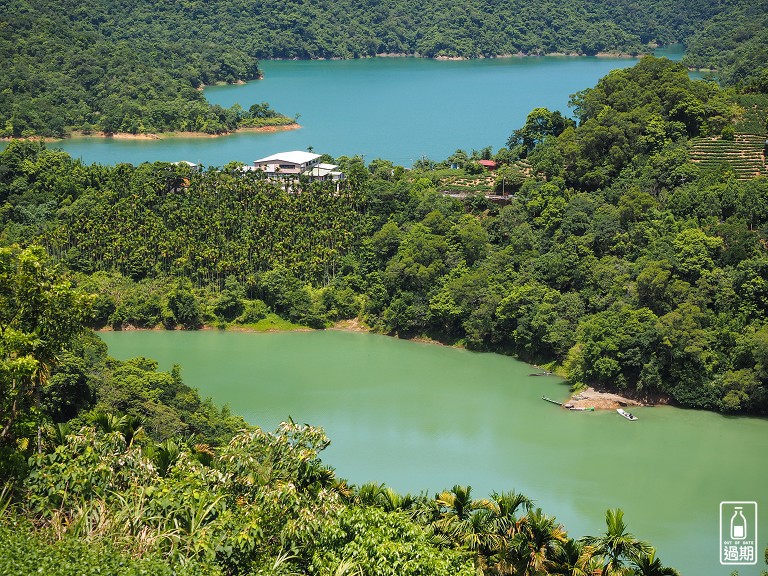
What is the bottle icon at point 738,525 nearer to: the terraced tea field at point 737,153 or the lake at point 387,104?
the terraced tea field at point 737,153

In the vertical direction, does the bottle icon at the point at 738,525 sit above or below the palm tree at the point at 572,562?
below

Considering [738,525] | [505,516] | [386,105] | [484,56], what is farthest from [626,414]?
[484,56]

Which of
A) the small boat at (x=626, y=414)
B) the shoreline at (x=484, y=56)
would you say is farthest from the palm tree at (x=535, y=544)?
the shoreline at (x=484, y=56)

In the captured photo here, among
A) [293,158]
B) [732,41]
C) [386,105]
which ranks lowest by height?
[386,105]

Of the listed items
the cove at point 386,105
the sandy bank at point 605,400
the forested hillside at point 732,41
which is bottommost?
the sandy bank at point 605,400

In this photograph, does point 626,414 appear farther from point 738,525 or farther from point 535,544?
point 535,544

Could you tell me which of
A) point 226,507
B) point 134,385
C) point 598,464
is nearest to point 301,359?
point 134,385
